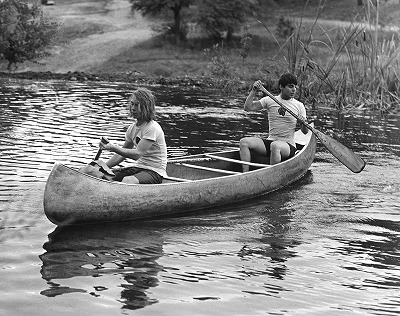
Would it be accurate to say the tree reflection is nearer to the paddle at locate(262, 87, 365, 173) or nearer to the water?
the water

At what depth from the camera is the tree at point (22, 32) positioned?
28.4 metres

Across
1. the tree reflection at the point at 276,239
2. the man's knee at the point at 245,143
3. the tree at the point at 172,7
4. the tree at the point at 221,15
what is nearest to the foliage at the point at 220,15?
the tree at the point at 221,15

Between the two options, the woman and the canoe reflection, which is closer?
the canoe reflection

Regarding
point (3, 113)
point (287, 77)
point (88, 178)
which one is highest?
point (287, 77)

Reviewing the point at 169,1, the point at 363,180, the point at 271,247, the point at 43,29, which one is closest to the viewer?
the point at 271,247

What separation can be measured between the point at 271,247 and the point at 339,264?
0.79 meters

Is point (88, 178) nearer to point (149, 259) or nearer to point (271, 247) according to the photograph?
point (149, 259)

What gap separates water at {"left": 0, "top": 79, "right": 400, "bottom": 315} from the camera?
6.54 metres

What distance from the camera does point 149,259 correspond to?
7590 millimetres

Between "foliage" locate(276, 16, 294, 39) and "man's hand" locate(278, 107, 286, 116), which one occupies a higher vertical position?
"man's hand" locate(278, 107, 286, 116)

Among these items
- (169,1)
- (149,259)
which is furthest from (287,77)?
(169,1)

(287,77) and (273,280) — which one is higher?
(287,77)

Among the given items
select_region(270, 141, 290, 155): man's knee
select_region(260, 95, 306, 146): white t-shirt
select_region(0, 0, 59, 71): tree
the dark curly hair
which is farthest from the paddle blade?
select_region(0, 0, 59, 71): tree

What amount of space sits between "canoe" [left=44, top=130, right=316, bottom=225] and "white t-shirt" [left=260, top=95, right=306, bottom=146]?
0.34 m
